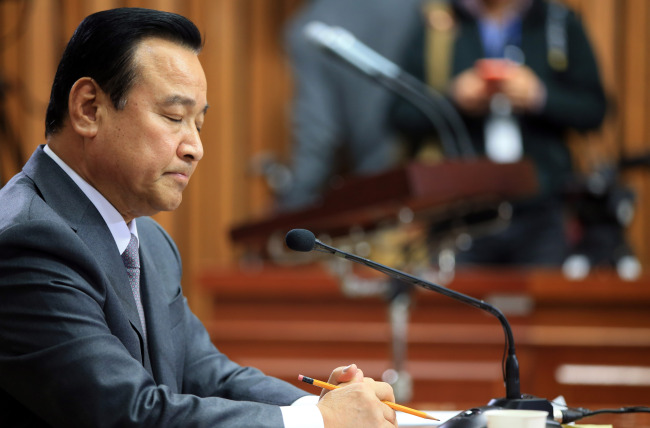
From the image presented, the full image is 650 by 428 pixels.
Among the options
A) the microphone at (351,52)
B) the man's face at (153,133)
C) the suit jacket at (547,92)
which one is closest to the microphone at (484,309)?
the man's face at (153,133)

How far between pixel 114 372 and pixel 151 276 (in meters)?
0.34

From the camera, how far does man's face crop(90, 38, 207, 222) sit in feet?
4.76

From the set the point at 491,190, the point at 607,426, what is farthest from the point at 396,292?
the point at 607,426

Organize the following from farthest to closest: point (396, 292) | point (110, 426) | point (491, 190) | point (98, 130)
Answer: point (396, 292) → point (491, 190) → point (98, 130) → point (110, 426)

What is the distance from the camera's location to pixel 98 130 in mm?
1473

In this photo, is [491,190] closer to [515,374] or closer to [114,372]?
[515,374]

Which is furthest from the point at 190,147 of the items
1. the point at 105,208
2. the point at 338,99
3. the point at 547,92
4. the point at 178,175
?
the point at 338,99

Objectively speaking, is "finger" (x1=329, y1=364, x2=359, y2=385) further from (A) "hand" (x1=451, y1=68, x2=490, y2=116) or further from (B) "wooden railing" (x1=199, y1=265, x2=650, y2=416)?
(A) "hand" (x1=451, y1=68, x2=490, y2=116)

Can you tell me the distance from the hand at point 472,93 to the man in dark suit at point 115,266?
6.85 feet

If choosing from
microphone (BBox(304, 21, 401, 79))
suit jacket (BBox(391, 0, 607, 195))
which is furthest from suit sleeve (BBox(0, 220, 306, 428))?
suit jacket (BBox(391, 0, 607, 195))

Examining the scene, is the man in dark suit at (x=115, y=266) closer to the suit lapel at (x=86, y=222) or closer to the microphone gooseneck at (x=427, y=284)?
the suit lapel at (x=86, y=222)

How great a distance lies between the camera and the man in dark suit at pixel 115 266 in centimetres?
127

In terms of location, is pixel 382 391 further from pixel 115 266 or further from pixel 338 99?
pixel 338 99

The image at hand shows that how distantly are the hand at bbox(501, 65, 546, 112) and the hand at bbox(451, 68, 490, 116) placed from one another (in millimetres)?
76
